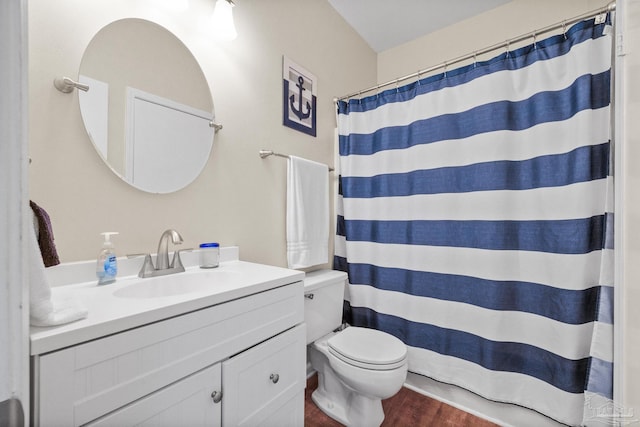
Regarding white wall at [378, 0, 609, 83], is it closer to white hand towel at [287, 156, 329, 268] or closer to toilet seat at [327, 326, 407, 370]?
white hand towel at [287, 156, 329, 268]

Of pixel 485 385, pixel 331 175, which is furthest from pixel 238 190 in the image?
pixel 485 385

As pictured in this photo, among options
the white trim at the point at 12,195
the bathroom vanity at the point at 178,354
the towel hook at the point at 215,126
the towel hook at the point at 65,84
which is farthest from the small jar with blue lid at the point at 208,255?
the white trim at the point at 12,195

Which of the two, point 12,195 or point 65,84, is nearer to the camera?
point 12,195

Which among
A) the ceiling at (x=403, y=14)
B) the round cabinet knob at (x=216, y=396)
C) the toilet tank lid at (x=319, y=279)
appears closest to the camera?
the round cabinet knob at (x=216, y=396)

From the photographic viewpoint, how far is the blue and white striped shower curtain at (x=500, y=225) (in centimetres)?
114

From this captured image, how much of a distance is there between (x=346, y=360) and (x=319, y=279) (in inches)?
17.3

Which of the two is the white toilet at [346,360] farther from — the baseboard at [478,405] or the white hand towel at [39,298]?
the white hand towel at [39,298]

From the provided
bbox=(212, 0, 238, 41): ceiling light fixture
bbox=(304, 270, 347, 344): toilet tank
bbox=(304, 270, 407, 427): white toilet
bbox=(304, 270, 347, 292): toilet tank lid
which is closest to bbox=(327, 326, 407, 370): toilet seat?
bbox=(304, 270, 407, 427): white toilet

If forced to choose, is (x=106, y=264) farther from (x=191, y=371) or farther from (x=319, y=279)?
(x=319, y=279)

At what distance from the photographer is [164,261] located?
1.03 meters

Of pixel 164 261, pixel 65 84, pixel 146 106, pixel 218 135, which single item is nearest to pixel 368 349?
pixel 164 261

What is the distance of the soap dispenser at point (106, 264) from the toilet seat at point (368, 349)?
1.02m

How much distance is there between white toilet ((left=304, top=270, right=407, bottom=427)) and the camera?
1.20 m

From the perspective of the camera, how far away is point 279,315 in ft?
3.11
